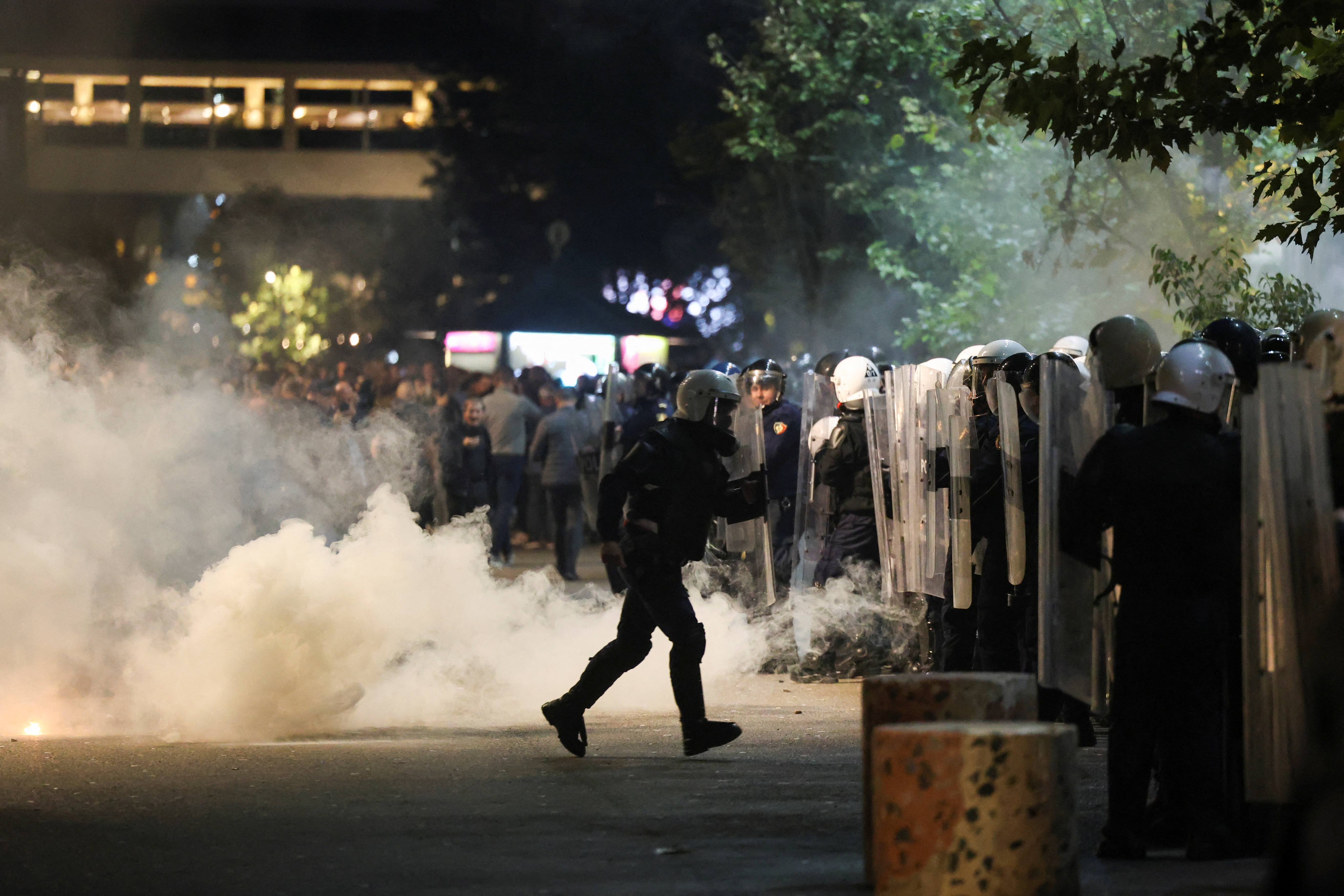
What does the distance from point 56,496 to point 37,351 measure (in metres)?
1.31

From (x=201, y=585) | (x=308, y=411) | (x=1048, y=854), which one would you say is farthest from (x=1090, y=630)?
(x=308, y=411)

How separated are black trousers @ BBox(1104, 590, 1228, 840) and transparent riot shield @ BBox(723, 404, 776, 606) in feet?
16.9

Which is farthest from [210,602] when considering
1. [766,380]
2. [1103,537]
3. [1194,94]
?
[1194,94]

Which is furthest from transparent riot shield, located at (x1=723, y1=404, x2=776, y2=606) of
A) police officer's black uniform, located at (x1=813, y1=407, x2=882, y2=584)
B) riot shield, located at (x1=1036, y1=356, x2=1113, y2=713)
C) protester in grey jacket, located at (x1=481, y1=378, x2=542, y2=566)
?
protester in grey jacket, located at (x1=481, y1=378, x2=542, y2=566)

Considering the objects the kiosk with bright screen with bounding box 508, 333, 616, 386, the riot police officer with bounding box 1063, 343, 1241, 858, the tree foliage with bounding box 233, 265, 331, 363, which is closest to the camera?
the riot police officer with bounding box 1063, 343, 1241, 858

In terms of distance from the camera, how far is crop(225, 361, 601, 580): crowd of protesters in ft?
55.8

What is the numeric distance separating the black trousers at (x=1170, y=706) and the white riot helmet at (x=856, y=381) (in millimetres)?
5040

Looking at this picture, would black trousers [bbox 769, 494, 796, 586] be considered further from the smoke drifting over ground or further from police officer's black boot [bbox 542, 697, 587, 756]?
police officer's black boot [bbox 542, 697, 587, 756]

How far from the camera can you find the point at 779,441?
11938 millimetres

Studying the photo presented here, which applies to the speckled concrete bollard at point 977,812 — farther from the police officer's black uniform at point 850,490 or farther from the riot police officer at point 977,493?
the police officer's black uniform at point 850,490

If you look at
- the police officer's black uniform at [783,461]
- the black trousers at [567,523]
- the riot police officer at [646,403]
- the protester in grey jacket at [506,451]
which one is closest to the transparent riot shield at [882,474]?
the police officer's black uniform at [783,461]

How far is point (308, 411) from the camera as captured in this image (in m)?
16.9

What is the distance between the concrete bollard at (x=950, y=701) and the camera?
5.43m

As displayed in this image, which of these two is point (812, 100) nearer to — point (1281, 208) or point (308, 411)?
point (1281, 208)
